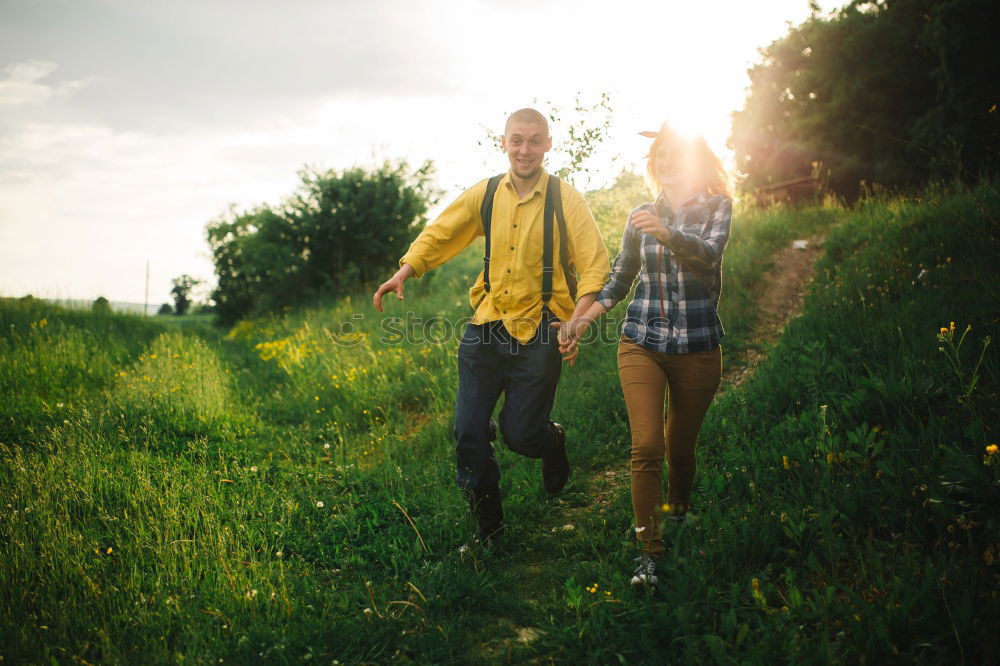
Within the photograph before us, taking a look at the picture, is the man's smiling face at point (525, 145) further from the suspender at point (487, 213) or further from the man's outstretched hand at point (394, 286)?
the man's outstretched hand at point (394, 286)

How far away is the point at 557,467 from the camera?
3.95 metres

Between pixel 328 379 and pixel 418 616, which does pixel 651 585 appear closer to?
pixel 418 616

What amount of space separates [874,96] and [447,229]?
57.7ft

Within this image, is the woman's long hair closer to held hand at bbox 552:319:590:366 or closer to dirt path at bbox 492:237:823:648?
held hand at bbox 552:319:590:366

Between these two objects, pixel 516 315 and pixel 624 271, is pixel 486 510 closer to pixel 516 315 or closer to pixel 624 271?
pixel 516 315

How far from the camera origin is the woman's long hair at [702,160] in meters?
3.11

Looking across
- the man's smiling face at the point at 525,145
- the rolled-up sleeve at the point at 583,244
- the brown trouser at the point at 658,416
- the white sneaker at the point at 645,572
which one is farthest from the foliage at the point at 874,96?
the white sneaker at the point at 645,572

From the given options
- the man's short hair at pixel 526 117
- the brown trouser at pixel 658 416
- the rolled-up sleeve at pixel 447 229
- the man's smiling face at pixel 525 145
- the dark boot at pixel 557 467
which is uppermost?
the man's short hair at pixel 526 117

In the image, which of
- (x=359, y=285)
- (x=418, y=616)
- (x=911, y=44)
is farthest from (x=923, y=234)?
(x=911, y=44)

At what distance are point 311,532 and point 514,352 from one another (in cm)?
170

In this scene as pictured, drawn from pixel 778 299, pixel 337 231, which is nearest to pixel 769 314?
pixel 778 299

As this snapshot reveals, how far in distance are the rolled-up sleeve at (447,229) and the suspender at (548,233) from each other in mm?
87

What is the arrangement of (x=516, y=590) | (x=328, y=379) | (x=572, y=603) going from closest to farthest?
1. (x=572, y=603)
2. (x=516, y=590)
3. (x=328, y=379)

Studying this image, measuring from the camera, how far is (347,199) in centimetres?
1408
